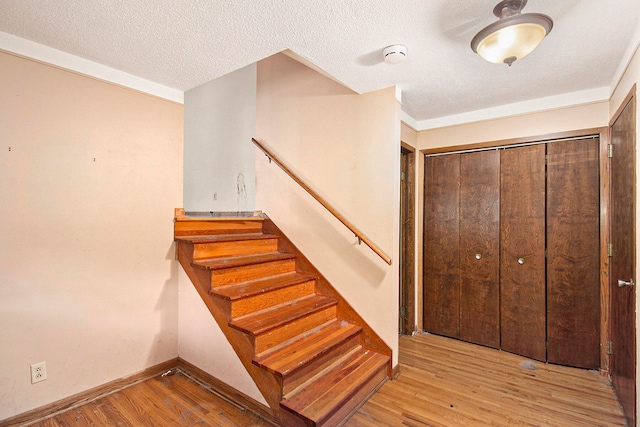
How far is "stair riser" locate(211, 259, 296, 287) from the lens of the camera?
7.37 ft

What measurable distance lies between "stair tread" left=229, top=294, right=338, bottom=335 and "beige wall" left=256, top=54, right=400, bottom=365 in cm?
25

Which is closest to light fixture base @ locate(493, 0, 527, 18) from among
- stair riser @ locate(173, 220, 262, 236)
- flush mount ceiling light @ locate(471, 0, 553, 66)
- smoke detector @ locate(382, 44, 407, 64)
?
flush mount ceiling light @ locate(471, 0, 553, 66)

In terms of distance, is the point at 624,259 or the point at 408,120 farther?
the point at 408,120

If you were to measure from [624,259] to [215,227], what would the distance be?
3.01 m

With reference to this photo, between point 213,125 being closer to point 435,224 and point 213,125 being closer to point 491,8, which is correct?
point 435,224

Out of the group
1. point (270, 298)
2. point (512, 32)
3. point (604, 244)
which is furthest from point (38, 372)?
point (604, 244)

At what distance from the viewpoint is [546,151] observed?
2.73 m

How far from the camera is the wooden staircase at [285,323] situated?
1868 mm

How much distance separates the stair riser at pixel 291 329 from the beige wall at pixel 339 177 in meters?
0.25

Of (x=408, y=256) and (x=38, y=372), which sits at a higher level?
(x=408, y=256)

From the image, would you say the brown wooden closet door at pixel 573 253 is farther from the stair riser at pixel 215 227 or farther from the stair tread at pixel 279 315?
the stair riser at pixel 215 227

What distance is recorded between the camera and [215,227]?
2.78 m

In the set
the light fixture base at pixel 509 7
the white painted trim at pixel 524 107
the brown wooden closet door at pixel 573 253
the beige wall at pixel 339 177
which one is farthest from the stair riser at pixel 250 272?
the brown wooden closet door at pixel 573 253

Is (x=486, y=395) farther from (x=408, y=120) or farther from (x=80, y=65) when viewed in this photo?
(x=80, y=65)
